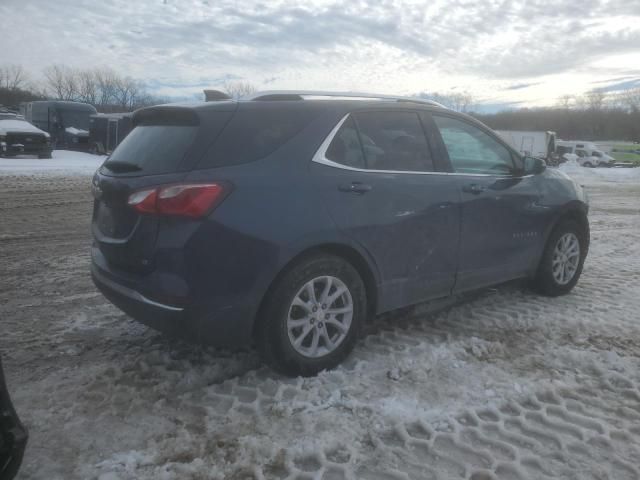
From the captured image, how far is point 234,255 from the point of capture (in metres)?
3.04

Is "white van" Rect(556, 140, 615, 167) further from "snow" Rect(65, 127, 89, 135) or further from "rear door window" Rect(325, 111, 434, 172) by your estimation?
"rear door window" Rect(325, 111, 434, 172)

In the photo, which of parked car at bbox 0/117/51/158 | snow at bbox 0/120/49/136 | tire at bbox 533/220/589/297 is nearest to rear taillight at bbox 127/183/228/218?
tire at bbox 533/220/589/297

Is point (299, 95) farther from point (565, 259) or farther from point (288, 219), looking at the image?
point (565, 259)

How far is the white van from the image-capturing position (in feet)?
150

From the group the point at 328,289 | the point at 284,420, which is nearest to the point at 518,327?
the point at 328,289

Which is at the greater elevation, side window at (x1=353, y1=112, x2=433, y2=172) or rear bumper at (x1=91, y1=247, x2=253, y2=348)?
side window at (x1=353, y1=112, x2=433, y2=172)

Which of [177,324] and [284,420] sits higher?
[177,324]

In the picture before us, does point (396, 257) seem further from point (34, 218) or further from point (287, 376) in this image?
point (34, 218)

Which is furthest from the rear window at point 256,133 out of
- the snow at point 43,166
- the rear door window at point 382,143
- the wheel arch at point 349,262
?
the snow at point 43,166

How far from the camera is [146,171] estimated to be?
3.19 m

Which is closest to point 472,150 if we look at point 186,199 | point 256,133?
point 256,133

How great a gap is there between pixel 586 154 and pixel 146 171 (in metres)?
50.7

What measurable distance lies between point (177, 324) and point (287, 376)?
0.80 metres

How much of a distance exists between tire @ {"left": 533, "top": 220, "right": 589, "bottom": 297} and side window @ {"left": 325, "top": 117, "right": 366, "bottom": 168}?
7.88 feet
